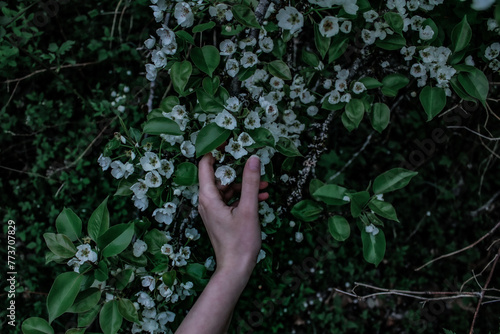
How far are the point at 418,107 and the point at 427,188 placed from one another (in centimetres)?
65

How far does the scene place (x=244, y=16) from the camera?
1531mm

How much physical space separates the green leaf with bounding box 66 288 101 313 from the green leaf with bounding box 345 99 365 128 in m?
1.38

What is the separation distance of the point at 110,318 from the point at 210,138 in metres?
0.89

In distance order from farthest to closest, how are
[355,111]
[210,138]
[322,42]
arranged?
[355,111]
[322,42]
[210,138]

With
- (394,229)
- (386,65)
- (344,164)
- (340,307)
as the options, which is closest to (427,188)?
(394,229)

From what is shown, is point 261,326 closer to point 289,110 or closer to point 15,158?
point 289,110

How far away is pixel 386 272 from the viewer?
114 inches

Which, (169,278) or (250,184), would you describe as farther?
(169,278)

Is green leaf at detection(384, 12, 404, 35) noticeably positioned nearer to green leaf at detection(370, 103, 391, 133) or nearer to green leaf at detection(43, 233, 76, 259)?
green leaf at detection(370, 103, 391, 133)

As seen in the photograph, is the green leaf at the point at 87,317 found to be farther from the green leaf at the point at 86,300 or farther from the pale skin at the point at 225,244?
the pale skin at the point at 225,244

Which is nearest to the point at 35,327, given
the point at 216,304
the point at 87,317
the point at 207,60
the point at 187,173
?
the point at 87,317

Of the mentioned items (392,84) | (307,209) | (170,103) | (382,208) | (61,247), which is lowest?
(307,209)

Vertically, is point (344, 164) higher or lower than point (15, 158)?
lower

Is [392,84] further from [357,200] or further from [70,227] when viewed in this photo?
[70,227]
